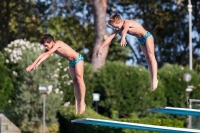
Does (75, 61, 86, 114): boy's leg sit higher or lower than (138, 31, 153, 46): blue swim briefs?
lower

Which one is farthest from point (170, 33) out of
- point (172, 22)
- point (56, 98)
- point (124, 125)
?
point (124, 125)

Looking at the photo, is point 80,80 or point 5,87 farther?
point 5,87

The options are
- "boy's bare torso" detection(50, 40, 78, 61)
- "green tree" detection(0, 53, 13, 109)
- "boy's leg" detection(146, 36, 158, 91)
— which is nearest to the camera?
"boy's leg" detection(146, 36, 158, 91)

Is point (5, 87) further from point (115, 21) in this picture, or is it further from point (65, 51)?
point (115, 21)

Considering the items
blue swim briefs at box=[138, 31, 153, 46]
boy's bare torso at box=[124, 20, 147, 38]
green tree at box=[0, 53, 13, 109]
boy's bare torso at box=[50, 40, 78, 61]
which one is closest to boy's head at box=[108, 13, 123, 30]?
boy's bare torso at box=[124, 20, 147, 38]

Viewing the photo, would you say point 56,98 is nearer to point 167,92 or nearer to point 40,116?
point 40,116

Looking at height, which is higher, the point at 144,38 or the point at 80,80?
the point at 144,38

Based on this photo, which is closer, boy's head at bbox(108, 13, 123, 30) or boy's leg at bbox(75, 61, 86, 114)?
boy's head at bbox(108, 13, 123, 30)

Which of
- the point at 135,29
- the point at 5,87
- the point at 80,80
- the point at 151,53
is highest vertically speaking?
the point at 135,29

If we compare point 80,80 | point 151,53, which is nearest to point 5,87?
point 80,80

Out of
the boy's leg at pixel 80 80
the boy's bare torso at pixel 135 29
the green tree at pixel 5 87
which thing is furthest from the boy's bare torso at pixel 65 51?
the green tree at pixel 5 87

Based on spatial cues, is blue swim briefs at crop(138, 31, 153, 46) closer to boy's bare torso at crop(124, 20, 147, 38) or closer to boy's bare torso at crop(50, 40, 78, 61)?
boy's bare torso at crop(124, 20, 147, 38)

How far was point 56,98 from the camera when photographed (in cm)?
2122

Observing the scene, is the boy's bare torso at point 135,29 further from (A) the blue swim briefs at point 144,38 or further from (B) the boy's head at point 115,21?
(B) the boy's head at point 115,21
